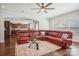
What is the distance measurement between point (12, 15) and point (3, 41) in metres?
0.59

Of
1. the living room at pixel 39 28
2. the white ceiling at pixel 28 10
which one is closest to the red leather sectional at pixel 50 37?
the living room at pixel 39 28

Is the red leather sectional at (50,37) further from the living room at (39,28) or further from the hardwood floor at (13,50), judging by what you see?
the hardwood floor at (13,50)

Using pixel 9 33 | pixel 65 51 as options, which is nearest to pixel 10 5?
pixel 9 33

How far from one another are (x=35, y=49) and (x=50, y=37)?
0.42 meters

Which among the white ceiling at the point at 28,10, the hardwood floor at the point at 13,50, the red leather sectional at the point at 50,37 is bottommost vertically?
the hardwood floor at the point at 13,50

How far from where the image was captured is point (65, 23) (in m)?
2.54

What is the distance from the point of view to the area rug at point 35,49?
256 cm

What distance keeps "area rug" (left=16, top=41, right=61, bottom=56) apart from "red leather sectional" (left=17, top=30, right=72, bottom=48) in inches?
3.4

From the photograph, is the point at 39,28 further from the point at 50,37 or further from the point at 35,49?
the point at 35,49

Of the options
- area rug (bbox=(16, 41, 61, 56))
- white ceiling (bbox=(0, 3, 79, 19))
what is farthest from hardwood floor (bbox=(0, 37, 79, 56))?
white ceiling (bbox=(0, 3, 79, 19))

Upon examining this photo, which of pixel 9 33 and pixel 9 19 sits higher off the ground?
pixel 9 19

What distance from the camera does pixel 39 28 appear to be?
257cm

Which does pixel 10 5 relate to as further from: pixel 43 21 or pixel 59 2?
pixel 59 2

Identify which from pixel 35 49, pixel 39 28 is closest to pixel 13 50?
pixel 35 49
